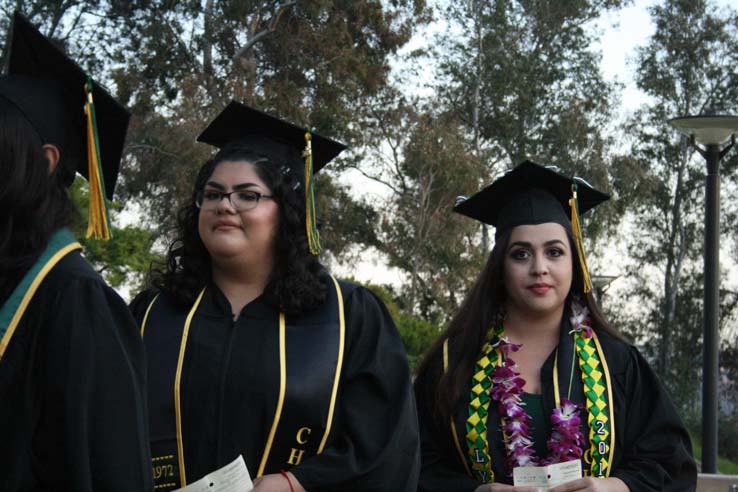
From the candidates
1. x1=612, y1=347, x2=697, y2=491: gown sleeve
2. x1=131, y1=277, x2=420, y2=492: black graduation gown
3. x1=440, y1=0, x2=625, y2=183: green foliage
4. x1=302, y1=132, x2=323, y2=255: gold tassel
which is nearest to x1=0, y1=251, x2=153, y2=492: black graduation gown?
x1=131, y1=277, x2=420, y2=492: black graduation gown

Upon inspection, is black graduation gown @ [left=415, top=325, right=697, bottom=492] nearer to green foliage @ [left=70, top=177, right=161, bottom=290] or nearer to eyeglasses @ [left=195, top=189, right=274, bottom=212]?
eyeglasses @ [left=195, top=189, right=274, bottom=212]

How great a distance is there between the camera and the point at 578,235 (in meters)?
4.47

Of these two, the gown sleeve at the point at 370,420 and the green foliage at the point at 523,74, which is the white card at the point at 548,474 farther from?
the green foliage at the point at 523,74

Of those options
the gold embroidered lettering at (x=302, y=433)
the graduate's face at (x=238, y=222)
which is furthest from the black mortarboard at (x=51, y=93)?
the gold embroidered lettering at (x=302, y=433)

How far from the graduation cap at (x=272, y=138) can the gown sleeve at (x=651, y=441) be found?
1536 millimetres

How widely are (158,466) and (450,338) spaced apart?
1.60m

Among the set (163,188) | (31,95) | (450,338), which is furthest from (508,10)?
(31,95)

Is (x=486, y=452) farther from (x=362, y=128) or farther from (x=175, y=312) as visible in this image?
(x=362, y=128)

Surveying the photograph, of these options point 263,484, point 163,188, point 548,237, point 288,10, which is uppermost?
point 288,10

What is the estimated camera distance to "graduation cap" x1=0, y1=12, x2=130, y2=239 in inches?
96.3

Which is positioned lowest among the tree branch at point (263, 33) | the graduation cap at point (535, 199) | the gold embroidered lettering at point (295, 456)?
the gold embroidered lettering at point (295, 456)

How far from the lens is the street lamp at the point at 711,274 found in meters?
8.86

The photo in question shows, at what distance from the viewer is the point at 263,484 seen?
3.35 metres

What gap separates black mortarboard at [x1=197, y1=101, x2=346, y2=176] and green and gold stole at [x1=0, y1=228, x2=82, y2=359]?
5.10 ft
